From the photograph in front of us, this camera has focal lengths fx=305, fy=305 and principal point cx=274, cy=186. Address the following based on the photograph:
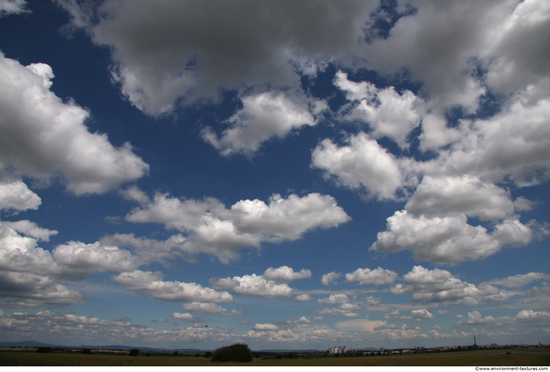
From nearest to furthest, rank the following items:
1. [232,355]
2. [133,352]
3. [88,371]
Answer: [88,371] < [232,355] < [133,352]

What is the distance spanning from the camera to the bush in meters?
118

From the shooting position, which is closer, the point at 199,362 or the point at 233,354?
the point at 199,362

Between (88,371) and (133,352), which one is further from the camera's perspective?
(133,352)

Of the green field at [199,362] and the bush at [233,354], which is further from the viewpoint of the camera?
the bush at [233,354]

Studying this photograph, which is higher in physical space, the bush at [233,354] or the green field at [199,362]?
the green field at [199,362]

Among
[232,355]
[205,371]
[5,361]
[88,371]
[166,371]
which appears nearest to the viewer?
[88,371]

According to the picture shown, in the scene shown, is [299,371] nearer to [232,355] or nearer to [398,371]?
[398,371]

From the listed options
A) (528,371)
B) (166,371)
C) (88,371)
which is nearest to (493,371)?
(528,371)

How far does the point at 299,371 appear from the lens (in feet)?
201

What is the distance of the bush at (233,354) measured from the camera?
386ft

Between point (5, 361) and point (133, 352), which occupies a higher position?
point (5, 361)

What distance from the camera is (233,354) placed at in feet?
389

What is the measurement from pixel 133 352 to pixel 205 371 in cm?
12299

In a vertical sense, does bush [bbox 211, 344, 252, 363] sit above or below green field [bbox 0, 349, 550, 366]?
below
